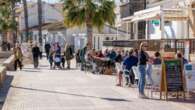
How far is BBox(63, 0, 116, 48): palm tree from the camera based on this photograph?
3972 cm

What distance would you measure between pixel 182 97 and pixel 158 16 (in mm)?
11538

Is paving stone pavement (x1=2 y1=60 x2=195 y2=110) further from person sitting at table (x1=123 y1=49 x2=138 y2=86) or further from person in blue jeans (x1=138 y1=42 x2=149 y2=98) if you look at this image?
person sitting at table (x1=123 y1=49 x2=138 y2=86)

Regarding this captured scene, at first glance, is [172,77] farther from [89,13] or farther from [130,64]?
[89,13]

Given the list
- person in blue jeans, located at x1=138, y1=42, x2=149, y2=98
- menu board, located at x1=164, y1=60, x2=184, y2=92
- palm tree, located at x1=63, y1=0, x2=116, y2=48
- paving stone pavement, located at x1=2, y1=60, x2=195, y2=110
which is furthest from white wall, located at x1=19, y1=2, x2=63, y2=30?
menu board, located at x1=164, y1=60, x2=184, y2=92

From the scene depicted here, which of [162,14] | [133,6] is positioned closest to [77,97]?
[162,14]

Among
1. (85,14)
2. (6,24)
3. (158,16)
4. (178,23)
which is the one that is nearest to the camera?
(158,16)

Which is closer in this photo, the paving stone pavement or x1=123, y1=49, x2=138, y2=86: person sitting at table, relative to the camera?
the paving stone pavement

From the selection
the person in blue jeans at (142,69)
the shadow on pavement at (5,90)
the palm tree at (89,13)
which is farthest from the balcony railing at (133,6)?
the person in blue jeans at (142,69)

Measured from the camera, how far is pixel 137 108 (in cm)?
1359

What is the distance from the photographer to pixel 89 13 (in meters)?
39.8

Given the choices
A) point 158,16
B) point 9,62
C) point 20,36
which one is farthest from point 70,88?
point 20,36

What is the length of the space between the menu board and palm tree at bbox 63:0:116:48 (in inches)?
952

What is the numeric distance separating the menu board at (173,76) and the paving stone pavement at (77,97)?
665 mm

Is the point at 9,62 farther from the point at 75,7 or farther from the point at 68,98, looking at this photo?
the point at 68,98
